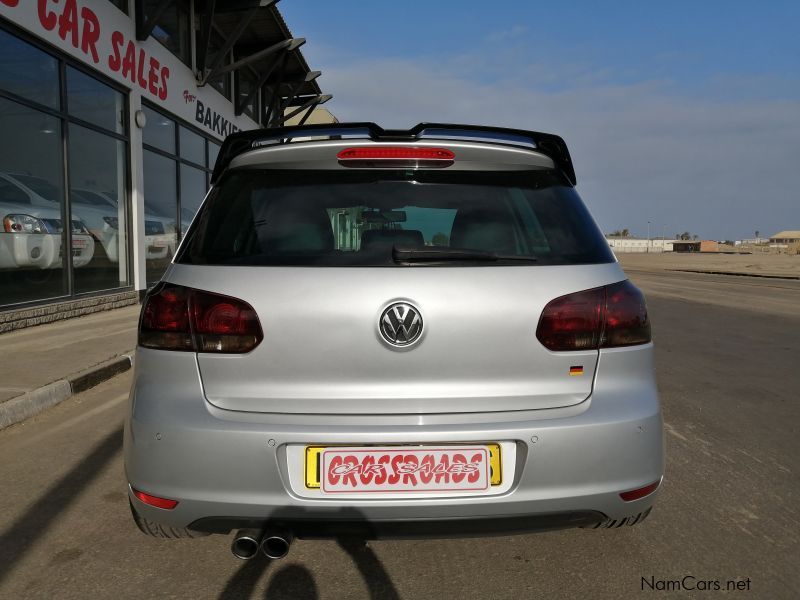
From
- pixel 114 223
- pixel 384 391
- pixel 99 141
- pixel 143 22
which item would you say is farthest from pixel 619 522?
pixel 143 22

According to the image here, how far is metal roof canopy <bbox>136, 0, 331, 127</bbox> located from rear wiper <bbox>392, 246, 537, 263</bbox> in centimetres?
1077

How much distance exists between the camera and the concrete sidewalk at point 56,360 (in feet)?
14.8

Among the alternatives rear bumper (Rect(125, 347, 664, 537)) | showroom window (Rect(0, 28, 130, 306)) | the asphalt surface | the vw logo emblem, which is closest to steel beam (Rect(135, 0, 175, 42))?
showroom window (Rect(0, 28, 130, 306))

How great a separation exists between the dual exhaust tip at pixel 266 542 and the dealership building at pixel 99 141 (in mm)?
6892

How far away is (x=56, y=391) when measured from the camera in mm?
4762

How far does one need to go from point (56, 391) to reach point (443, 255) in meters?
4.01

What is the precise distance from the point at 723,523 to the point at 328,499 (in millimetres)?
1838

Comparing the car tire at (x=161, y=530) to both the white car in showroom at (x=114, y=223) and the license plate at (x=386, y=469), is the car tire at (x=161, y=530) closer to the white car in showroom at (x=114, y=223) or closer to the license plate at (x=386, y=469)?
the license plate at (x=386, y=469)

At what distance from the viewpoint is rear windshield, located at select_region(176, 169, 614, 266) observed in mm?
2016

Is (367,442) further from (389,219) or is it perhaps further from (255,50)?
(255,50)

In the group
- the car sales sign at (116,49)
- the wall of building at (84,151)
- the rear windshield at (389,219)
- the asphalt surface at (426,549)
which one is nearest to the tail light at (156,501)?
the asphalt surface at (426,549)

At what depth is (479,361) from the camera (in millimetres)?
1914

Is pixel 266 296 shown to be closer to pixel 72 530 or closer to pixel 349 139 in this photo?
pixel 349 139

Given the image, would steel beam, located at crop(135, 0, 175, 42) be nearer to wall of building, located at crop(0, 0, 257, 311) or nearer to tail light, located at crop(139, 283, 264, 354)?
wall of building, located at crop(0, 0, 257, 311)
